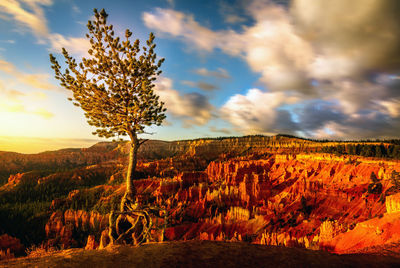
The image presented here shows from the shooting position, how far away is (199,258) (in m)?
3.78

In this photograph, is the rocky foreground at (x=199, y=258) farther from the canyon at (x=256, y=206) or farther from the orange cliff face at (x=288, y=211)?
the orange cliff face at (x=288, y=211)

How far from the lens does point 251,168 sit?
88250 mm

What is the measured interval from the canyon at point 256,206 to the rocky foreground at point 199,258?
1.41 metres

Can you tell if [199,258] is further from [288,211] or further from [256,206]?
[256,206]

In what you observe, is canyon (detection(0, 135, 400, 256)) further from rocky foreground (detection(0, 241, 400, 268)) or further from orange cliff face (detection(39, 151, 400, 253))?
rocky foreground (detection(0, 241, 400, 268))

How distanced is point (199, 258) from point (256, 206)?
5097cm

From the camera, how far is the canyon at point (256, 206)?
45.5 feet

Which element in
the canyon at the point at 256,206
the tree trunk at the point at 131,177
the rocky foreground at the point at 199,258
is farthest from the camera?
the canyon at the point at 256,206

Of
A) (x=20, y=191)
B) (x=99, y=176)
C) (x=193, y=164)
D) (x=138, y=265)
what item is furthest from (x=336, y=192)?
(x=20, y=191)

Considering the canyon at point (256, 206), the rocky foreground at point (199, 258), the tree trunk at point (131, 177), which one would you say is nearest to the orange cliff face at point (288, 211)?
the canyon at point (256, 206)

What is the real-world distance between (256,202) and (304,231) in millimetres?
25703

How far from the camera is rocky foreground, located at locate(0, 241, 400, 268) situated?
3499mm

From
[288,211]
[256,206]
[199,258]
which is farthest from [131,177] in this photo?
[256,206]

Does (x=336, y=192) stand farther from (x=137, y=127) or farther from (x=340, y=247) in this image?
(x=137, y=127)
